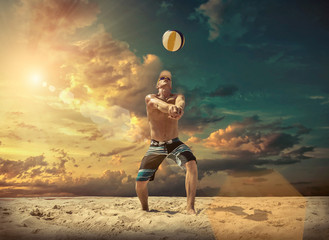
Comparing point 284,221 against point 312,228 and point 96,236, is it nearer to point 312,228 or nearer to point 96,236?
point 312,228

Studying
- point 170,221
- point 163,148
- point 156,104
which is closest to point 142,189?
point 163,148

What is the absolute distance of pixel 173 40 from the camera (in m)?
6.89

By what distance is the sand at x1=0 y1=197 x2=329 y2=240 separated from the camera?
5.36m

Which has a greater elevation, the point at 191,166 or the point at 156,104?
the point at 156,104

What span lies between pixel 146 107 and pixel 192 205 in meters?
2.48

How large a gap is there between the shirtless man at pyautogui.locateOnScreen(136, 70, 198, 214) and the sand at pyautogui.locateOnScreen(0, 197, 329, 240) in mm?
573

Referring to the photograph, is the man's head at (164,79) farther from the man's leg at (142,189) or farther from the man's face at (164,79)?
the man's leg at (142,189)

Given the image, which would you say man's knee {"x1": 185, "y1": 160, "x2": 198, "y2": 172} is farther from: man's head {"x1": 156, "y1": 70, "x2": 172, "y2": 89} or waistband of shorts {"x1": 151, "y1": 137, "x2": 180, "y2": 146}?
man's head {"x1": 156, "y1": 70, "x2": 172, "y2": 89}

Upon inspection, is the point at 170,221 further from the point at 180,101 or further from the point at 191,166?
the point at 180,101

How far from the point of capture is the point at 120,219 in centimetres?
618

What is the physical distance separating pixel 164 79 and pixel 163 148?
164 cm

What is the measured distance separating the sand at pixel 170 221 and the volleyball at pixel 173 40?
3.80 m

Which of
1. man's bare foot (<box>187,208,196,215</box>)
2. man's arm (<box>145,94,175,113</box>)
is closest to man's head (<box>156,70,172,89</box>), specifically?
man's arm (<box>145,94,175,113</box>)

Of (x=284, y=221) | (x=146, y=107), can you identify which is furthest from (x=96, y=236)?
(x=284, y=221)
